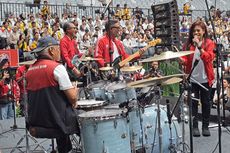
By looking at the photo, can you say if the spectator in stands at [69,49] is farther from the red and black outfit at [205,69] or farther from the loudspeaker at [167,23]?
the red and black outfit at [205,69]

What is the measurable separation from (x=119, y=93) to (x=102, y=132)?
947 mm

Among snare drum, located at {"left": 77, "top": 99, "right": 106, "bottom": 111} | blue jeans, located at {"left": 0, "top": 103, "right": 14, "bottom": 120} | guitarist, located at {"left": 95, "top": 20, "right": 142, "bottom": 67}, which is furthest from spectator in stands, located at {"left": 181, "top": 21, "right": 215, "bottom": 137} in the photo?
blue jeans, located at {"left": 0, "top": 103, "right": 14, "bottom": 120}

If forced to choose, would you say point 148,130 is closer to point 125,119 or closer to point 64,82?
point 125,119

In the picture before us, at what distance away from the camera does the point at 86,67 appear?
743 centimetres

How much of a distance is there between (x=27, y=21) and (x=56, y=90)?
13182 millimetres

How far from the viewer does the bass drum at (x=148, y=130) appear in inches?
208

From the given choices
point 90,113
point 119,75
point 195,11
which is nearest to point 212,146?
point 119,75

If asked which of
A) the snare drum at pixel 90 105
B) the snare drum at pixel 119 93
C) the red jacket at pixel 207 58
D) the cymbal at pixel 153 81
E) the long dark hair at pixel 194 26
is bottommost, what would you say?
the snare drum at pixel 90 105

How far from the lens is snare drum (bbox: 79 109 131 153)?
446cm

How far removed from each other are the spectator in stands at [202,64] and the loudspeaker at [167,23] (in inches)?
62.1

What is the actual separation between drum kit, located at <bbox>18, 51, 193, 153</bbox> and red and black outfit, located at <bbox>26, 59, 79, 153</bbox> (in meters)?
0.18

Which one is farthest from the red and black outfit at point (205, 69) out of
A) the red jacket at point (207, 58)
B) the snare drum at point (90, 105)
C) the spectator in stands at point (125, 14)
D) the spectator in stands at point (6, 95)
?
the spectator in stands at point (125, 14)

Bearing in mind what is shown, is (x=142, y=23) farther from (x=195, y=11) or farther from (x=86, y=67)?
(x=86, y=67)

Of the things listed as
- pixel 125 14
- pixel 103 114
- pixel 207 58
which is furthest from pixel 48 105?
pixel 125 14
